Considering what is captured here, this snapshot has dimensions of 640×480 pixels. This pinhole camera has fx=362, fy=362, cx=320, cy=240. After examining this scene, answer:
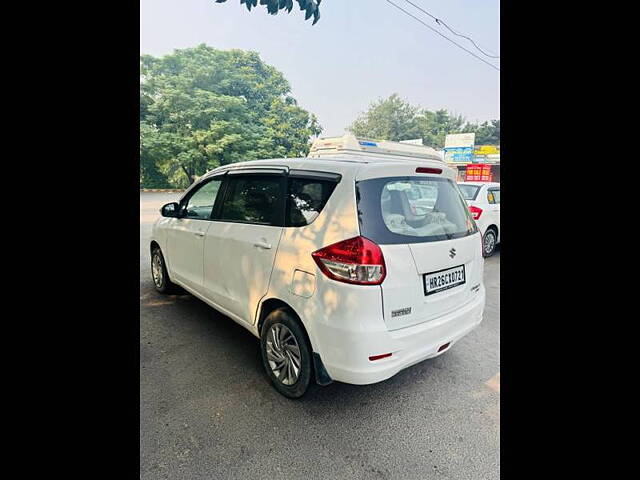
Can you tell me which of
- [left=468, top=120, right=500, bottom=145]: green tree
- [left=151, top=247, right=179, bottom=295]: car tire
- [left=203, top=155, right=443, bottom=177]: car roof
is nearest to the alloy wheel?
[left=203, top=155, right=443, bottom=177]: car roof

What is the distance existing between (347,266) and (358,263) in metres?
0.07

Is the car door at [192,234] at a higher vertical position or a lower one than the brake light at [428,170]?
lower

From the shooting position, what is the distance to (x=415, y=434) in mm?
2301

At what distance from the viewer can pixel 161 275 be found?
4609 mm

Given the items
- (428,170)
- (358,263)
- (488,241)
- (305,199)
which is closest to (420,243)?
(358,263)

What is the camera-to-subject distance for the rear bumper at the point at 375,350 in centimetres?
217

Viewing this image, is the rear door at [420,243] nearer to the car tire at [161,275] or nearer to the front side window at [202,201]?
the front side window at [202,201]

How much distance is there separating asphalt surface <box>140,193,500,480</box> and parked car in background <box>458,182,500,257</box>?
14.9 feet

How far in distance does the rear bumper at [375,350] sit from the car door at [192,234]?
1.84 m

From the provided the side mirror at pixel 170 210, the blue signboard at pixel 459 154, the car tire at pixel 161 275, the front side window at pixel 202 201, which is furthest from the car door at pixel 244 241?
the blue signboard at pixel 459 154
